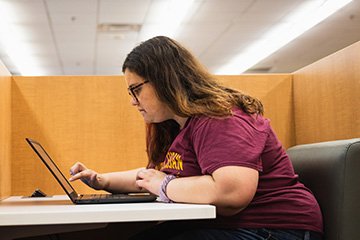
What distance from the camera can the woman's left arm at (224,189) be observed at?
112 centimetres

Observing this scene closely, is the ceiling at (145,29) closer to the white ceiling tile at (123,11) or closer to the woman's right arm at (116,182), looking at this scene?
the white ceiling tile at (123,11)

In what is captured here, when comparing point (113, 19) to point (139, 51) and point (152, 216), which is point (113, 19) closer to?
point (139, 51)

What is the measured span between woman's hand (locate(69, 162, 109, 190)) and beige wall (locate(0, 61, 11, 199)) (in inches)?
14.3

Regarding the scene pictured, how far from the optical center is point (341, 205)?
1271 millimetres

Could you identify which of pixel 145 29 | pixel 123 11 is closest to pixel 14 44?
pixel 145 29

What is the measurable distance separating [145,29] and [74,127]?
5135 millimetres

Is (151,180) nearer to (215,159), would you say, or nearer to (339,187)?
(215,159)

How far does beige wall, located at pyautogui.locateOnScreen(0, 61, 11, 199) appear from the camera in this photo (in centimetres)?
187

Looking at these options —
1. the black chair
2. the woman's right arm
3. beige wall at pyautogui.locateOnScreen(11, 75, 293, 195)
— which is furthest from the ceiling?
the black chair

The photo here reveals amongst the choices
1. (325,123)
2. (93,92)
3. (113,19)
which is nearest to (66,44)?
(113,19)

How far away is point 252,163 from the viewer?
1.16 meters

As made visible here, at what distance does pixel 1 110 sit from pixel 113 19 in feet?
15.9

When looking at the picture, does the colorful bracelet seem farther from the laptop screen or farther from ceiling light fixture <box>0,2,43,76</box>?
ceiling light fixture <box>0,2,43,76</box>

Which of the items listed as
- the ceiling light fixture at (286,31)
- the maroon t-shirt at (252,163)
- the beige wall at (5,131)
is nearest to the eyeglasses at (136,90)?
the maroon t-shirt at (252,163)
